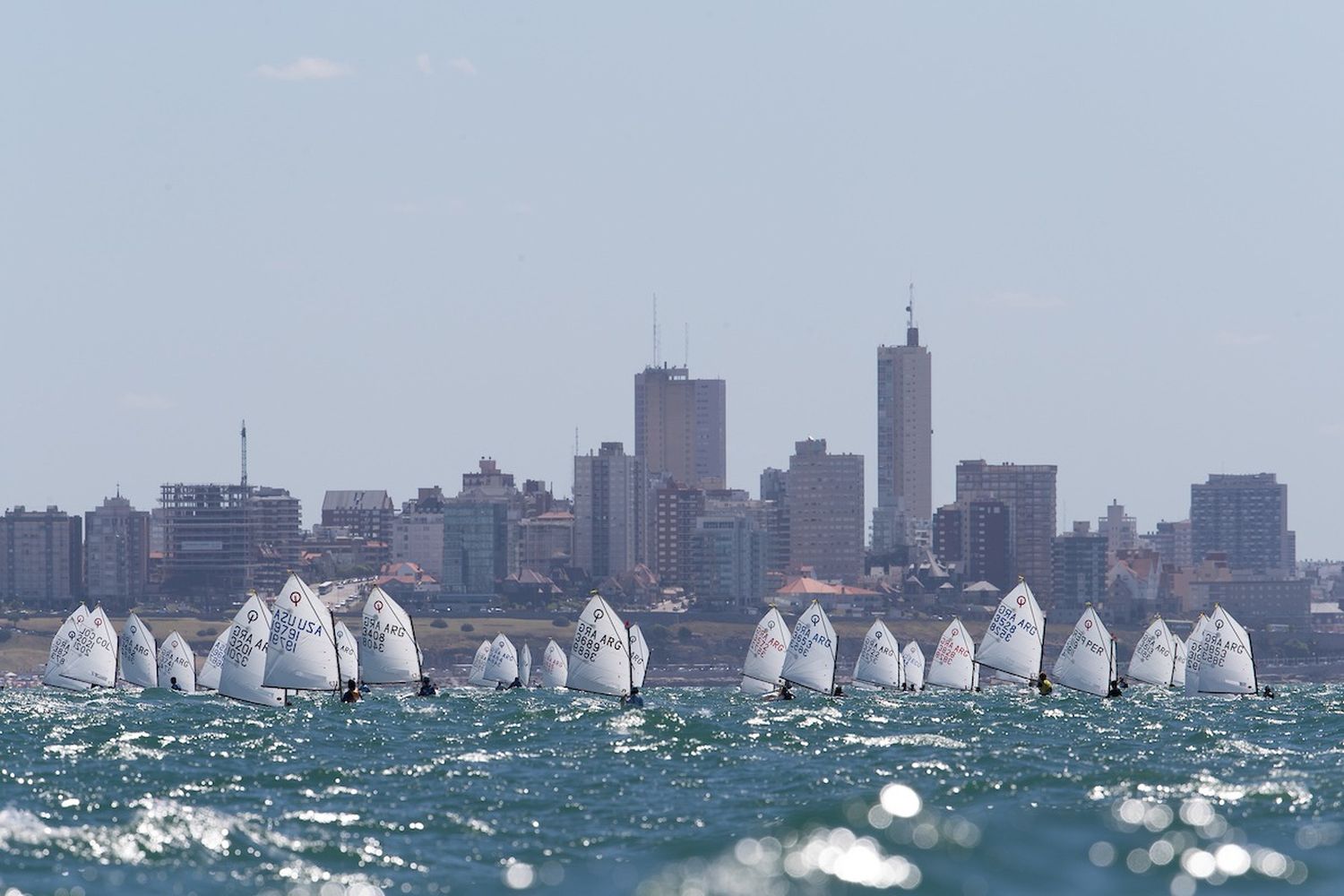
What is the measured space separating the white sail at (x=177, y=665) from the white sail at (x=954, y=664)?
34.9 meters

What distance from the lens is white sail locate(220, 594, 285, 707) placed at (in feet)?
248

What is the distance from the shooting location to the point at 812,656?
3698 inches

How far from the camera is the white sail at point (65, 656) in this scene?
98938 millimetres

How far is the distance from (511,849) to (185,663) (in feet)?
253

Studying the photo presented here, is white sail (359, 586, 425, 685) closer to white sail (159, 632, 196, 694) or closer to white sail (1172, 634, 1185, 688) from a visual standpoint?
white sail (159, 632, 196, 694)

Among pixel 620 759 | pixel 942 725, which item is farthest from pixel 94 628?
pixel 620 759

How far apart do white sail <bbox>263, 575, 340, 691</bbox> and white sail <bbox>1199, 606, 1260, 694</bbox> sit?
118 ft

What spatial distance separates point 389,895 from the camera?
31891 mm

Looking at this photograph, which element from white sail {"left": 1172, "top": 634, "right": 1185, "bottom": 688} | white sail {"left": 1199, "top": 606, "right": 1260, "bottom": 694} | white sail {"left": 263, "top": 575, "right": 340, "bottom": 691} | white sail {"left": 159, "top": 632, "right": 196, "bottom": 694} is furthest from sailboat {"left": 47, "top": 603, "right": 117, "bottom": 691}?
white sail {"left": 1172, "top": 634, "right": 1185, "bottom": 688}

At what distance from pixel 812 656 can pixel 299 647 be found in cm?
2661

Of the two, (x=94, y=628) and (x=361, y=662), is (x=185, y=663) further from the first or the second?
(x=361, y=662)

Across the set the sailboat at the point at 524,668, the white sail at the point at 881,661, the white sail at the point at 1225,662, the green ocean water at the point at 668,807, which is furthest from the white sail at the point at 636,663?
the sailboat at the point at 524,668

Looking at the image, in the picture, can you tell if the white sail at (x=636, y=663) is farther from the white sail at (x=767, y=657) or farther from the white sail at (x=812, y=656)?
the white sail at (x=812, y=656)

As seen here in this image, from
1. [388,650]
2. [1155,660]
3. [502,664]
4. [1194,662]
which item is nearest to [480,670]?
[502,664]
